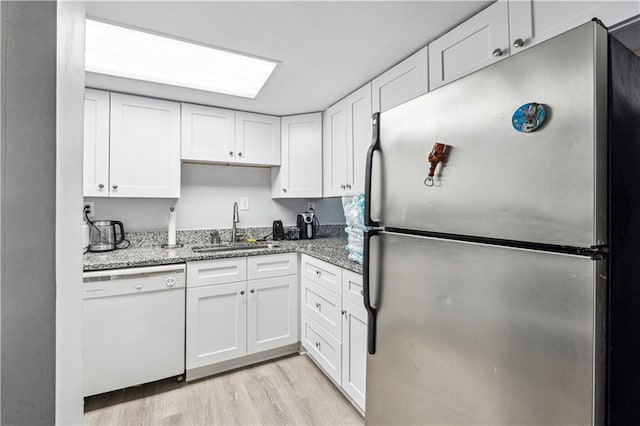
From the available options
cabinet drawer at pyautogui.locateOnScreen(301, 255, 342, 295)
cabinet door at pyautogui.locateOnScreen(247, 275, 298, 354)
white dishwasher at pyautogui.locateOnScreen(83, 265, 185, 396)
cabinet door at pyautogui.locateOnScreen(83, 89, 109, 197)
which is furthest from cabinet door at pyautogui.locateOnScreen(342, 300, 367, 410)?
cabinet door at pyautogui.locateOnScreen(83, 89, 109, 197)

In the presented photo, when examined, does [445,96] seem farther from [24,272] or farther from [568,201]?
[24,272]

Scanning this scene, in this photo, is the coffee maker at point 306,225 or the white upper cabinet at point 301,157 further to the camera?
the coffee maker at point 306,225

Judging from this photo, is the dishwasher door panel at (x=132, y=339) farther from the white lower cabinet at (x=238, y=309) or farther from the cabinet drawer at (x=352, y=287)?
the cabinet drawer at (x=352, y=287)

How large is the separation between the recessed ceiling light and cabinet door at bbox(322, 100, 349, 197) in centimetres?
68

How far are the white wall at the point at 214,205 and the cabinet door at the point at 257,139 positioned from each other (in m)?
0.27

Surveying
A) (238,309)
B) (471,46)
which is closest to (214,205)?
(238,309)

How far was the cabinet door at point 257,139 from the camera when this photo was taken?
2.56 m

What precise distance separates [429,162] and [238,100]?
1858 mm

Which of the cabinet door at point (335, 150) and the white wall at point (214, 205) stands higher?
the cabinet door at point (335, 150)

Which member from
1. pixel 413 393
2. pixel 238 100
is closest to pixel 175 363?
pixel 413 393

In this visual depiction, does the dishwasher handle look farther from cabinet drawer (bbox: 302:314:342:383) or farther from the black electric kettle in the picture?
cabinet drawer (bbox: 302:314:342:383)

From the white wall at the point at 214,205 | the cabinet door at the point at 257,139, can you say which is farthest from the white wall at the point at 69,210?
the white wall at the point at 214,205

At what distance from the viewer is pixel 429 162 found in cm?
94

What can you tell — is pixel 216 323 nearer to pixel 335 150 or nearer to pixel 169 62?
pixel 335 150
